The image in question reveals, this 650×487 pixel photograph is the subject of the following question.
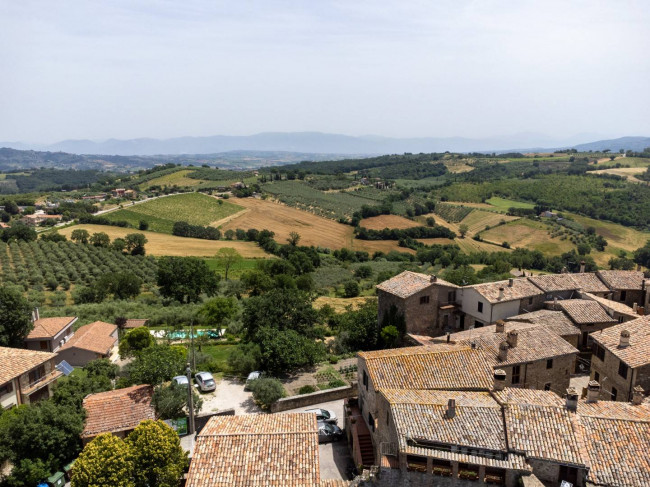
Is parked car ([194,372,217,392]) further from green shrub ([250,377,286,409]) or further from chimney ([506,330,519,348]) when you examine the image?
chimney ([506,330,519,348])

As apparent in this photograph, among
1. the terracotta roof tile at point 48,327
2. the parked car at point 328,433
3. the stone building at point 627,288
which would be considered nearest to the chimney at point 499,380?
the parked car at point 328,433

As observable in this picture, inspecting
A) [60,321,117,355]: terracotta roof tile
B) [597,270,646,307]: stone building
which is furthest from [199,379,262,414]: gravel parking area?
[597,270,646,307]: stone building

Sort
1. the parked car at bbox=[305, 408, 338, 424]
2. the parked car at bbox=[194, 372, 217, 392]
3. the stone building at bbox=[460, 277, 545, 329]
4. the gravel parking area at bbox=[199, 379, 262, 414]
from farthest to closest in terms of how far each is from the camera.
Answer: the stone building at bbox=[460, 277, 545, 329], the parked car at bbox=[194, 372, 217, 392], the gravel parking area at bbox=[199, 379, 262, 414], the parked car at bbox=[305, 408, 338, 424]

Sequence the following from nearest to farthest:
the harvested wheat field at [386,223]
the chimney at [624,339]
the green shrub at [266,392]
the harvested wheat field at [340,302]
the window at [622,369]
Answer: the window at [622,369] → the chimney at [624,339] → the green shrub at [266,392] → the harvested wheat field at [340,302] → the harvested wheat field at [386,223]

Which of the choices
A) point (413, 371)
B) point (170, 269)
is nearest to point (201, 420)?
point (413, 371)

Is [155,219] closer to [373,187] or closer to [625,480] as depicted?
[373,187]

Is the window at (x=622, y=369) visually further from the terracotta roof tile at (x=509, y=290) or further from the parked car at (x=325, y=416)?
the parked car at (x=325, y=416)
